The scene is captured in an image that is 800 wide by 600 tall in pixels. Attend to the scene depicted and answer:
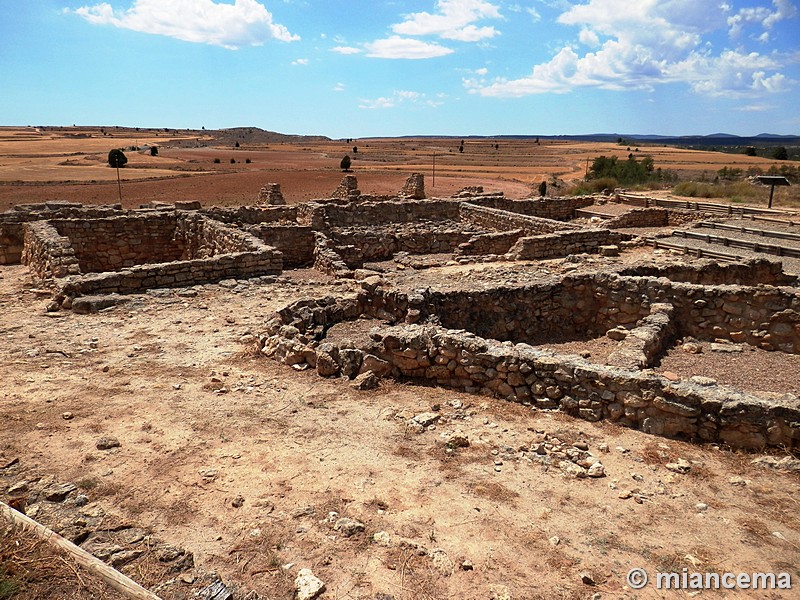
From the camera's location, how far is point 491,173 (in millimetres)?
75062

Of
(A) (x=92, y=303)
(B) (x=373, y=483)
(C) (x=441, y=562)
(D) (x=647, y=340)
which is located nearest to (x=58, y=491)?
(B) (x=373, y=483)

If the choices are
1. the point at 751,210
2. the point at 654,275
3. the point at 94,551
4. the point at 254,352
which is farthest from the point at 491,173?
the point at 94,551

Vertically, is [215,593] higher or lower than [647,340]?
lower

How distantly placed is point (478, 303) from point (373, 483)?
596 centimetres

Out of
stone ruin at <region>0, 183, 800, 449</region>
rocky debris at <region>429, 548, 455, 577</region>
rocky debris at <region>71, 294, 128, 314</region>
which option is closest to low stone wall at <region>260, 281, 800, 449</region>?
stone ruin at <region>0, 183, 800, 449</region>

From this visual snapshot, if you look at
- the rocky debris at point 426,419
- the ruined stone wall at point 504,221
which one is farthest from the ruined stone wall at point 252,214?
the rocky debris at point 426,419

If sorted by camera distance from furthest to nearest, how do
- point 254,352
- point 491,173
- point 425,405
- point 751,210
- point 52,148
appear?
1. point 52,148
2. point 491,173
3. point 751,210
4. point 254,352
5. point 425,405

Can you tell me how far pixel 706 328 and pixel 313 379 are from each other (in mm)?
7842

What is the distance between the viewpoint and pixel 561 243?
58.3ft

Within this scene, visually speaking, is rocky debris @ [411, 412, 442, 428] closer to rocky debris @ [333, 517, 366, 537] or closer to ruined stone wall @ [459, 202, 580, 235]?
rocky debris @ [333, 517, 366, 537]

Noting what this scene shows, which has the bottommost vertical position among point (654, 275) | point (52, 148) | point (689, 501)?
point (689, 501)

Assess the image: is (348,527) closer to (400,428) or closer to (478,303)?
→ (400,428)

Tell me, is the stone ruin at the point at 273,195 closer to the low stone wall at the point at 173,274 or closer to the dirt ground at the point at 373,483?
the low stone wall at the point at 173,274

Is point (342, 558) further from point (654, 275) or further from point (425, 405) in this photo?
point (654, 275)
